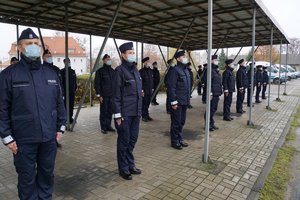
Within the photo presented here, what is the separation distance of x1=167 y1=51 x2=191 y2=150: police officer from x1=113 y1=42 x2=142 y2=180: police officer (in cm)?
132

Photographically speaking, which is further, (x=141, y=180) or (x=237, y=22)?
(x=237, y=22)

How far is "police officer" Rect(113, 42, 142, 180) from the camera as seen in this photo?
12.9ft

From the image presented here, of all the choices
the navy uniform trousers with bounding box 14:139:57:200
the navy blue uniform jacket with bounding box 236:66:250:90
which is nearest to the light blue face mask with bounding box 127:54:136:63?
the navy uniform trousers with bounding box 14:139:57:200

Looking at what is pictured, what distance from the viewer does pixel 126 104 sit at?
4.01 m

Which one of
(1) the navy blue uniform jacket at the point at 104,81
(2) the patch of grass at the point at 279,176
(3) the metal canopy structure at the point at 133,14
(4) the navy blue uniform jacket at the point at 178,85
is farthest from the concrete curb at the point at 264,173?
(1) the navy blue uniform jacket at the point at 104,81

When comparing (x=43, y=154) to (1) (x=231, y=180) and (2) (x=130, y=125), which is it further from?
(1) (x=231, y=180)

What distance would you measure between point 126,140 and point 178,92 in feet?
6.25

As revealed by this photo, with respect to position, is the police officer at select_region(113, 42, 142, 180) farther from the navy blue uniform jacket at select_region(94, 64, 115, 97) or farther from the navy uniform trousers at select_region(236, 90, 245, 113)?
the navy uniform trousers at select_region(236, 90, 245, 113)

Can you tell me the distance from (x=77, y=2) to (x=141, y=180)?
193 inches

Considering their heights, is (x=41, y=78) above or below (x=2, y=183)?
above

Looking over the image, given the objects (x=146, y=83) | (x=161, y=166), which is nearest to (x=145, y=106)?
(x=146, y=83)

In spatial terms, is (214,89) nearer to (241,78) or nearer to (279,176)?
(241,78)

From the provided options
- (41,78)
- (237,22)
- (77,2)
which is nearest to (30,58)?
(41,78)

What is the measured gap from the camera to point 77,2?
6719 mm
